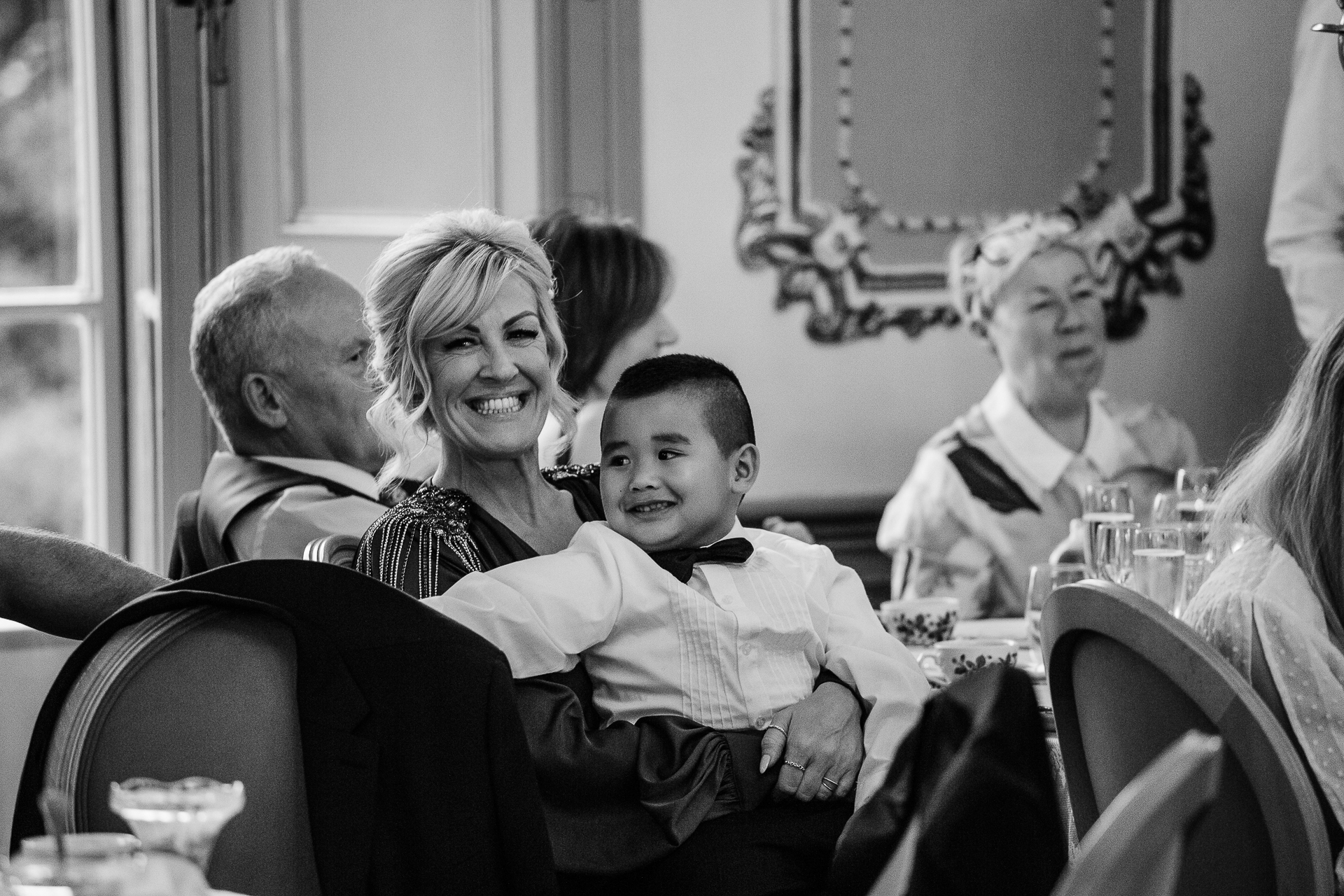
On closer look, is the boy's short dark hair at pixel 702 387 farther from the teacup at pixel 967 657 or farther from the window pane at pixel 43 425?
the window pane at pixel 43 425

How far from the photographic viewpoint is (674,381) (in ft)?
5.83

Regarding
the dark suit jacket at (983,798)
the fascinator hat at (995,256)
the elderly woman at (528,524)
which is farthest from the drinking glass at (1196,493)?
the dark suit jacket at (983,798)

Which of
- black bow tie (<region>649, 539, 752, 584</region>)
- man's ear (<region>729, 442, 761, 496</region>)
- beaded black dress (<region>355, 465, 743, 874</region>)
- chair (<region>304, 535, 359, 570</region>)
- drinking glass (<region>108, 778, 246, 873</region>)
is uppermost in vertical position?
man's ear (<region>729, 442, 761, 496</region>)

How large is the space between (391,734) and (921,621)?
103cm

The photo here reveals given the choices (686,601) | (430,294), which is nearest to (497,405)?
(430,294)

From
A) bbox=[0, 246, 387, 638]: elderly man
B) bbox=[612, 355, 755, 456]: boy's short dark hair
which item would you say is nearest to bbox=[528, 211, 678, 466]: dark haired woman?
bbox=[0, 246, 387, 638]: elderly man

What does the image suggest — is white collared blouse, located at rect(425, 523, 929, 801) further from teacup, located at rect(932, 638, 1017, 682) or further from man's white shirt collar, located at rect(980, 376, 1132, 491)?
man's white shirt collar, located at rect(980, 376, 1132, 491)

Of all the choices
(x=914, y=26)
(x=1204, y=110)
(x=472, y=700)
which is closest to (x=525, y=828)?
(x=472, y=700)

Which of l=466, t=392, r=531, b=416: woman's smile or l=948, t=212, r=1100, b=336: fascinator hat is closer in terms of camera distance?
l=466, t=392, r=531, b=416: woman's smile

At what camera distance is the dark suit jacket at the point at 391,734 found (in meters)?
1.36

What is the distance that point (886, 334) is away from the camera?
3834mm

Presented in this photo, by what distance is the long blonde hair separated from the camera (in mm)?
1594

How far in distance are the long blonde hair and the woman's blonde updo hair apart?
31.8 inches

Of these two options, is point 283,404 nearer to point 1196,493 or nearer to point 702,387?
point 702,387
